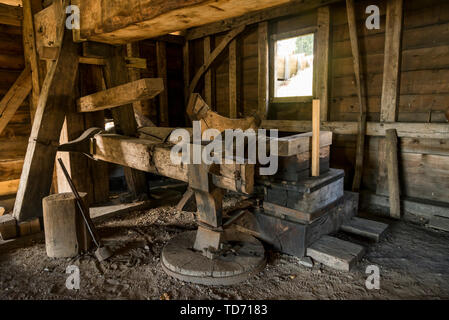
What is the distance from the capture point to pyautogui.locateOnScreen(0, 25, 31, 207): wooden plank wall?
418 centimetres

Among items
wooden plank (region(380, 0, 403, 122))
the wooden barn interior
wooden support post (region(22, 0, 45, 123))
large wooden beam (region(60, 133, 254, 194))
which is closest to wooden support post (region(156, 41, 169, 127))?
the wooden barn interior

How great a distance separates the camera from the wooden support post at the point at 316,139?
102 inches

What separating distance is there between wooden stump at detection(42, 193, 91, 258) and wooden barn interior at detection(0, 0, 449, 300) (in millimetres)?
12

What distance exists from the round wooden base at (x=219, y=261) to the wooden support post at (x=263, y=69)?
2.88 metres

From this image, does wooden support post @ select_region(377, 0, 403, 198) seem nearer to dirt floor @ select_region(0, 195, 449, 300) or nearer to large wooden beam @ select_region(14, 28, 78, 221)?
dirt floor @ select_region(0, 195, 449, 300)

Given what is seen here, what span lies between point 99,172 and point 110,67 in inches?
53.5

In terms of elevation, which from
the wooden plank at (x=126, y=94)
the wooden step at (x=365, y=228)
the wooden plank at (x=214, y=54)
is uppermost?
the wooden plank at (x=214, y=54)

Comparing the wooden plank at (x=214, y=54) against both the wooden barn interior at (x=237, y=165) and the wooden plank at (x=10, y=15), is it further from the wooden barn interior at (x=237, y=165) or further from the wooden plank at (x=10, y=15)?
the wooden plank at (x=10, y=15)

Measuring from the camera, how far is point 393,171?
374 centimetres

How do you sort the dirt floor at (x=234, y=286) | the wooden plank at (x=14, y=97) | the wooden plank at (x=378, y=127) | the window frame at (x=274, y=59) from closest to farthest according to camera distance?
1. the dirt floor at (x=234, y=286)
2. the wooden plank at (x=378, y=127)
3. the wooden plank at (x=14, y=97)
4. the window frame at (x=274, y=59)

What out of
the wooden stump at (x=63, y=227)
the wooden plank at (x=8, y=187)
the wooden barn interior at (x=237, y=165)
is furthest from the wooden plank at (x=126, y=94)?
the wooden plank at (x=8, y=187)

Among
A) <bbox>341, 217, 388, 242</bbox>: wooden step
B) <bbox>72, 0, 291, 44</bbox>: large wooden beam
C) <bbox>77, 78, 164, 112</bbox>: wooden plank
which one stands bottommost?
<bbox>341, 217, 388, 242</bbox>: wooden step

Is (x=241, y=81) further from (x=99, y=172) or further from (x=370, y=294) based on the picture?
(x=370, y=294)
